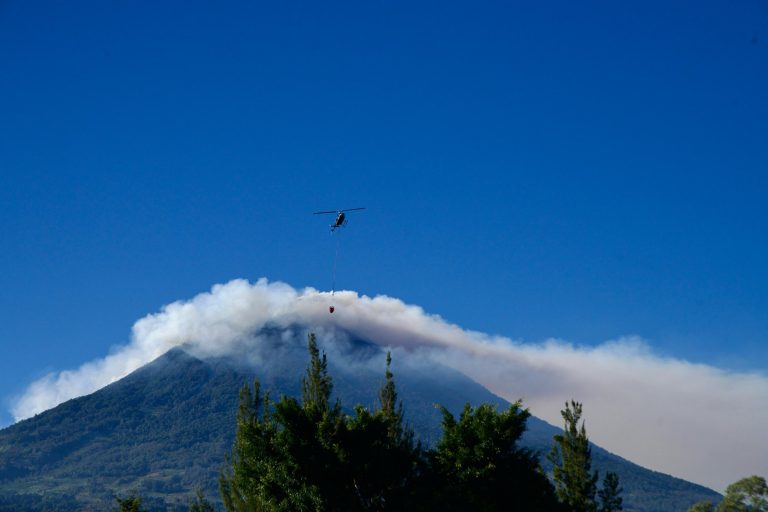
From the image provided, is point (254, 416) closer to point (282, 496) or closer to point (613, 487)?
point (282, 496)

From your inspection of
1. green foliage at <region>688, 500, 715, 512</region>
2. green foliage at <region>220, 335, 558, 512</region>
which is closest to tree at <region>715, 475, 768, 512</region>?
green foliage at <region>688, 500, 715, 512</region>

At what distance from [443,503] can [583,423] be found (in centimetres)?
2531

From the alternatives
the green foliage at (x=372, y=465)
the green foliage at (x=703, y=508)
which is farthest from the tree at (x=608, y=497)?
the green foliage at (x=703, y=508)

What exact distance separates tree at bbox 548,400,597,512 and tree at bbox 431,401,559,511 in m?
11.8

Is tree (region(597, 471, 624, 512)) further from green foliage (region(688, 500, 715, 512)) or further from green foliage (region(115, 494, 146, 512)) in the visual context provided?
green foliage (region(688, 500, 715, 512))

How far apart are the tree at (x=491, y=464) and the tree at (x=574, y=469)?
38.6ft

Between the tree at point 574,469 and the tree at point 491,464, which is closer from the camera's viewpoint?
the tree at point 491,464

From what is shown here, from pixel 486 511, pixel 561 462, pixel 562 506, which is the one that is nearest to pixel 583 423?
pixel 561 462

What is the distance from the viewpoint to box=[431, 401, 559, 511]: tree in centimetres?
4938

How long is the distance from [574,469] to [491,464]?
1728cm

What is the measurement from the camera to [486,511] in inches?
1820

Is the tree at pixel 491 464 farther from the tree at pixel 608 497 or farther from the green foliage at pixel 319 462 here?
the tree at pixel 608 497

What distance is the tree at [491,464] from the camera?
1944 inches

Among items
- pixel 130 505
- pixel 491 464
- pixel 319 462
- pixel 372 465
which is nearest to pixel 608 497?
pixel 491 464
